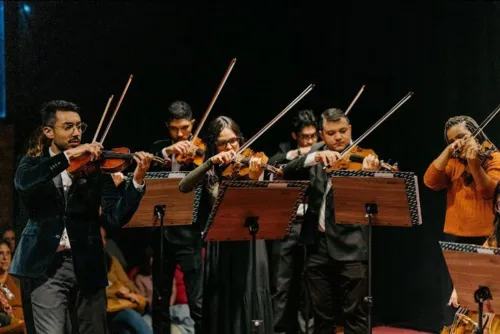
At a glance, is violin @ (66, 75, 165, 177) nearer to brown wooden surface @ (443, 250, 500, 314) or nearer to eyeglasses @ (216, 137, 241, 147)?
eyeglasses @ (216, 137, 241, 147)

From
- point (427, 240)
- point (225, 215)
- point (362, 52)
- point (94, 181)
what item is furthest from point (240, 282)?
point (362, 52)

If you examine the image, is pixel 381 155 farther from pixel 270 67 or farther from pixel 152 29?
pixel 152 29

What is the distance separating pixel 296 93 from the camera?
6.57 m

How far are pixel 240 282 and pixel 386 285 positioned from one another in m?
2.41

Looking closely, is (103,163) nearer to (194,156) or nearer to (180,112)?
(194,156)

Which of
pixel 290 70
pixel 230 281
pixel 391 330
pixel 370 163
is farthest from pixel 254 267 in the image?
pixel 290 70

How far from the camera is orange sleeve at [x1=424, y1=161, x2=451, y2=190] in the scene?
479 cm

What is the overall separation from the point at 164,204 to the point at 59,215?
0.69 metres

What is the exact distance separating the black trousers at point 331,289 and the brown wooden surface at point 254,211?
1.70 ft

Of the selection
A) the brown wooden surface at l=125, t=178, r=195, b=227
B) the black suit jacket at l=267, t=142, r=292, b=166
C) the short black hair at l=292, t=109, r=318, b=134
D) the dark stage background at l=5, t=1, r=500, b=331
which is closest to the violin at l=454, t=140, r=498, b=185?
the dark stage background at l=5, t=1, r=500, b=331

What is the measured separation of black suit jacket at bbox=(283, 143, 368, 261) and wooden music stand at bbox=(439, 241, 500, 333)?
1.01 m

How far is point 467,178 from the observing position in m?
4.76

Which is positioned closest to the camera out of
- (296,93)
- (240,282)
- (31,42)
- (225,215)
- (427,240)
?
(225,215)

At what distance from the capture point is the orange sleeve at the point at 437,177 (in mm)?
4793
